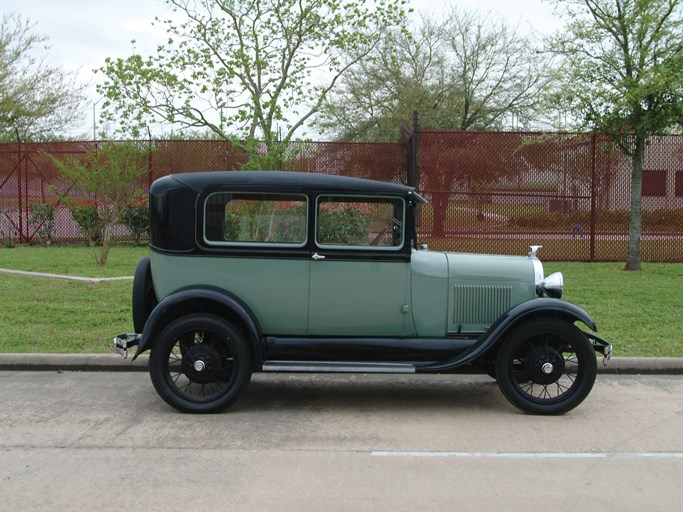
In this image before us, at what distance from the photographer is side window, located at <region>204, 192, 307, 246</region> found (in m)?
5.98

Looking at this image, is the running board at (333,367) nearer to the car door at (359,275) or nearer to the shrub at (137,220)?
the car door at (359,275)

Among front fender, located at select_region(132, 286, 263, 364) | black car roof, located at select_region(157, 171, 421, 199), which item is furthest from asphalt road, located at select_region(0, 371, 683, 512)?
black car roof, located at select_region(157, 171, 421, 199)

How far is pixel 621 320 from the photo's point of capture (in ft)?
29.3

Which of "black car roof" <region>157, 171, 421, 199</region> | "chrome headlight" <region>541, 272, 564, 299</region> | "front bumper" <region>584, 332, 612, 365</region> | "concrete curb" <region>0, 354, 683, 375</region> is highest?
"black car roof" <region>157, 171, 421, 199</region>

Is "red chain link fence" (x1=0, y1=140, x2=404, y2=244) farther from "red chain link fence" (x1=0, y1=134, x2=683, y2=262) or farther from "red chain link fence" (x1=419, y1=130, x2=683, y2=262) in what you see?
"red chain link fence" (x1=419, y1=130, x2=683, y2=262)

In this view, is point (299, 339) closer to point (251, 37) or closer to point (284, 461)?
point (284, 461)

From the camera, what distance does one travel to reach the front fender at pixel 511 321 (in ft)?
18.8

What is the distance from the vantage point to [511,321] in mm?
5723

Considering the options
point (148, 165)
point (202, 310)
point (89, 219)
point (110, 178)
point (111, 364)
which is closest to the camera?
point (202, 310)

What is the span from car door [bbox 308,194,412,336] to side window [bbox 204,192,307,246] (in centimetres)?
18

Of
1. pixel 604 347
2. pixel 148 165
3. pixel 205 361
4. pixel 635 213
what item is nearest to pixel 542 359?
pixel 604 347

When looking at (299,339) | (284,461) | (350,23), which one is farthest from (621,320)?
(350,23)

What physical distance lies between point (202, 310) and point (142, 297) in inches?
23.3

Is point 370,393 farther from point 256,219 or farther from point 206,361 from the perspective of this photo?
point 256,219
